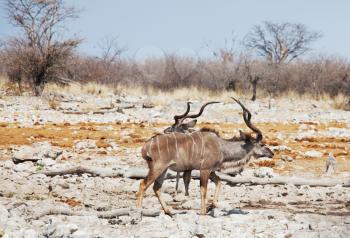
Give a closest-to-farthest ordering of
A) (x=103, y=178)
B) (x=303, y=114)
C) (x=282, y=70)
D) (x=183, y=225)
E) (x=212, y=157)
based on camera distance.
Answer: (x=183, y=225) < (x=212, y=157) < (x=103, y=178) < (x=303, y=114) < (x=282, y=70)

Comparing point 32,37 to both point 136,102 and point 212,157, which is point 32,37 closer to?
point 136,102

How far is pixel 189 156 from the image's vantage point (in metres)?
7.05

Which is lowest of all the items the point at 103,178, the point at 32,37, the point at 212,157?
the point at 103,178

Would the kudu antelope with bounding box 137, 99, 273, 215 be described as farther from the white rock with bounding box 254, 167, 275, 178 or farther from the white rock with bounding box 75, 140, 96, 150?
the white rock with bounding box 75, 140, 96, 150

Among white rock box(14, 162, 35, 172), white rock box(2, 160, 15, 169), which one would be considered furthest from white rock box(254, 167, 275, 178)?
white rock box(2, 160, 15, 169)

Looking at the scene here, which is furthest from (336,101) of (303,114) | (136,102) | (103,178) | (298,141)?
(103,178)

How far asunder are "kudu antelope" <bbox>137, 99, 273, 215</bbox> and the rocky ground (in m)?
0.46

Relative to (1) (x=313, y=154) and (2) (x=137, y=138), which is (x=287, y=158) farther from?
(2) (x=137, y=138)

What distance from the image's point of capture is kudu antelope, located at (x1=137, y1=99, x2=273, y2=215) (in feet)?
22.5

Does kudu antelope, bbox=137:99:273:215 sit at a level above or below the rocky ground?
above

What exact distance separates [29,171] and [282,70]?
25.2m

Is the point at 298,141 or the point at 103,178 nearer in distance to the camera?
the point at 103,178

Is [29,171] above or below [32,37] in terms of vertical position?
below

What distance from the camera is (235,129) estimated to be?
17.5 meters
